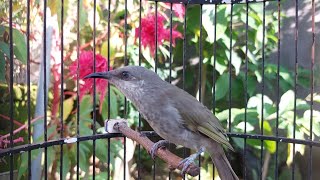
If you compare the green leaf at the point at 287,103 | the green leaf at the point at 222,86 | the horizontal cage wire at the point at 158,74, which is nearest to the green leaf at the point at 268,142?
the horizontal cage wire at the point at 158,74

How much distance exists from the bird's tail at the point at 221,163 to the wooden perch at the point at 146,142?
195 mm

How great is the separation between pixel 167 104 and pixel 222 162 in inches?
10.0

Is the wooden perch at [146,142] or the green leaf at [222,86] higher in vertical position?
the green leaf at [222,86]

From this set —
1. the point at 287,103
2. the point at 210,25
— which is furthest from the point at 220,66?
the point at 287,103

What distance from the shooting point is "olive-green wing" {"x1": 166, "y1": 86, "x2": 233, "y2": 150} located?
1.26m

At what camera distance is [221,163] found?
4.42 feet

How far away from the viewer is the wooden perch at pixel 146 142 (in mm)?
1012

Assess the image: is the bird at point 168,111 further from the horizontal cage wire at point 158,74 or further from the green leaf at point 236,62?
the green leaf at point 236,62

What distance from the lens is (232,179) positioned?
132cm

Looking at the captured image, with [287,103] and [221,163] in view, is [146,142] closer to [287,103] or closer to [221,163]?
[221,163]

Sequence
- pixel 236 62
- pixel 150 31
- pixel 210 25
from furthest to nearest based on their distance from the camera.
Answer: pixel 236 62
pixel 210 25
pixel 150 31

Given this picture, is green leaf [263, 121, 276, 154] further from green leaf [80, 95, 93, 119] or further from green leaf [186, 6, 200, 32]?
green leaf [80, 95, 93, 119]

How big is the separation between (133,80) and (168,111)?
0.13 metres

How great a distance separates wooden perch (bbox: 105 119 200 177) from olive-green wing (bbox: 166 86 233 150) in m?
0.12
